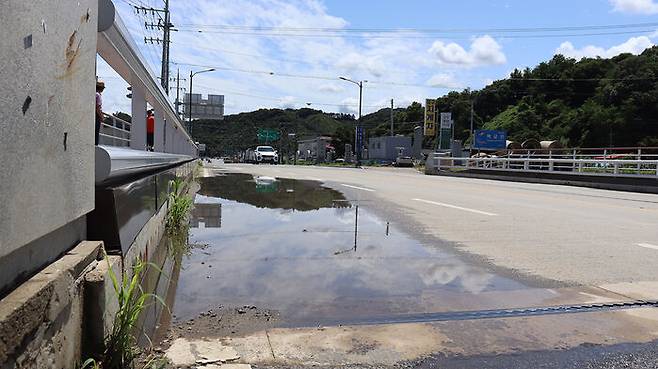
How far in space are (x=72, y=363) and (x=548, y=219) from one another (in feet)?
33.1

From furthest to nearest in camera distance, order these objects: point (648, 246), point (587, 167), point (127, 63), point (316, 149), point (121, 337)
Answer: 1. point (316, 149)
2. point (587, 167)
3. point (648, 246)
4. point (127, 63)
5. point (121, 337)

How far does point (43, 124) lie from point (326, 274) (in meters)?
4.17

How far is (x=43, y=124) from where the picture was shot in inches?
107

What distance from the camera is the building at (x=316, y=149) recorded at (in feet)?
359

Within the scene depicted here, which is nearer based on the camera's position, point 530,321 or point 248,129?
point 530,321

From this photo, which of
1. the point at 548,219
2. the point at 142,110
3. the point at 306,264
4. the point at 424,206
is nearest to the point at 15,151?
the point at 306,264

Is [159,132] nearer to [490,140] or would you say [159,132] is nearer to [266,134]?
[490,140]

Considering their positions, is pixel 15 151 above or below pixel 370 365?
above

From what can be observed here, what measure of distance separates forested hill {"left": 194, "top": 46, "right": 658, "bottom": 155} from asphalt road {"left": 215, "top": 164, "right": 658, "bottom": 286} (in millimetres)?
56605

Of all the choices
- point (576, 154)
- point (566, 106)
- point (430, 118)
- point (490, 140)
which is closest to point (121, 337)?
point (576, 154)

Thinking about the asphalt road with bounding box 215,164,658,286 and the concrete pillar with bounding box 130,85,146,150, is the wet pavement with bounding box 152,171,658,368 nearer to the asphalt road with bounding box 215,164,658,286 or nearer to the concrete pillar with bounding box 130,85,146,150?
the asphalt road with bounding box 215,164,658,286

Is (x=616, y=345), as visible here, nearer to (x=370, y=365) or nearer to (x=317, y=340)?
(x=370, y=365)

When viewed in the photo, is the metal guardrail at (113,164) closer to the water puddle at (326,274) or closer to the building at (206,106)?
the water puddle at (326,274)

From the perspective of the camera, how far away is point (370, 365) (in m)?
3.75
